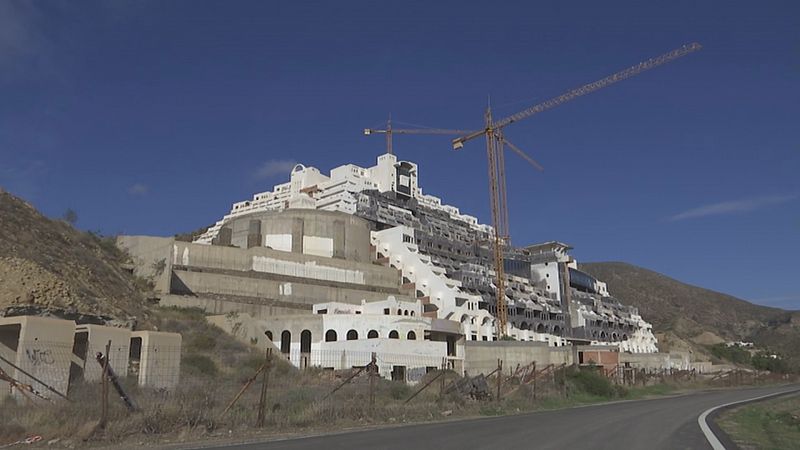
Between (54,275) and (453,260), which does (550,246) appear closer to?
(453,260)

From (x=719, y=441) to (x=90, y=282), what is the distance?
138 ft

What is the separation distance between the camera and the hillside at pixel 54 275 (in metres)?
30.9

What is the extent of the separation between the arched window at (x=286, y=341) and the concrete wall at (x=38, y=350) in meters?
37.9

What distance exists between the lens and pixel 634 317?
119500mm

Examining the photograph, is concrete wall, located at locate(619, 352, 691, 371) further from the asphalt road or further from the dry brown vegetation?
the asphalt road

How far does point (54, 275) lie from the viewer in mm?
34469

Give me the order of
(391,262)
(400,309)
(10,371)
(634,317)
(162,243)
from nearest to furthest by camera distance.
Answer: (10,371) < (400,309) < (162,243) < (391,262) < (634,317)

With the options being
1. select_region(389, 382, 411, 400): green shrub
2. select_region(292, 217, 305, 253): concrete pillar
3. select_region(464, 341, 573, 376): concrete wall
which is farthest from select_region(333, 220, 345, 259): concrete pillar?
select_region(389, 382, 411, 400): green shrub

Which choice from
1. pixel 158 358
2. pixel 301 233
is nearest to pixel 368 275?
pixel 301 233

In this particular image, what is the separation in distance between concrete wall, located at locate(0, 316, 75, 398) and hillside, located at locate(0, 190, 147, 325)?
6.44m

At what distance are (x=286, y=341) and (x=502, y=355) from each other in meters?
21.1

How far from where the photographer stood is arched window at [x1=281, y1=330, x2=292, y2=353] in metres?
61.1

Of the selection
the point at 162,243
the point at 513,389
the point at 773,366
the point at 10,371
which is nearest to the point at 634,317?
the point at 773,366

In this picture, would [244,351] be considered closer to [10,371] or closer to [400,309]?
[400,309]
